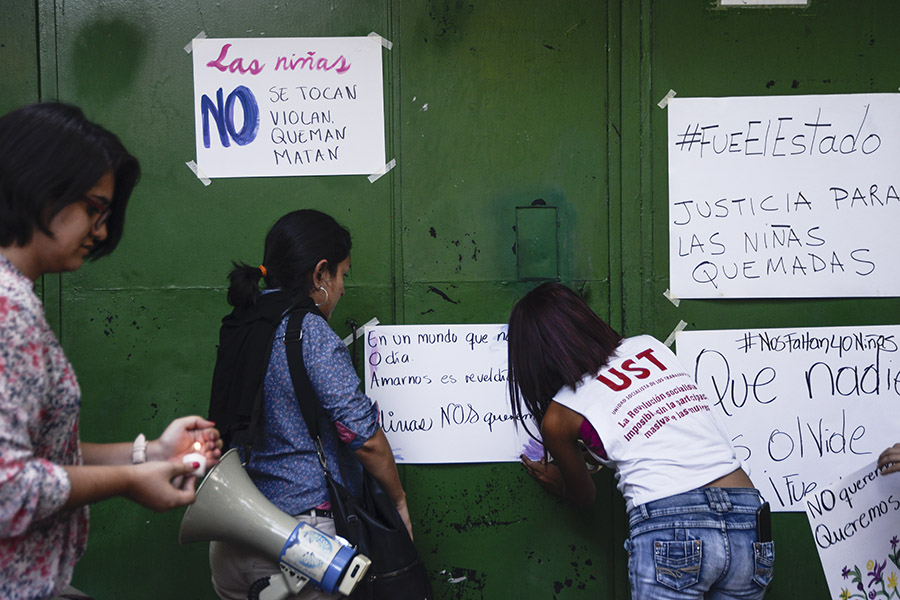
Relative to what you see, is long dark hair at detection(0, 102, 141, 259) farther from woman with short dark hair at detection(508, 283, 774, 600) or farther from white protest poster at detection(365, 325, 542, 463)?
white protest poster at detection(365, 325, 542, 463)

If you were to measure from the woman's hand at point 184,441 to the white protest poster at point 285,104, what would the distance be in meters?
1.55

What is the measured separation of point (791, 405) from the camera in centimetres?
297

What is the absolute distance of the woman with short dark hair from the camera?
76.8 inches

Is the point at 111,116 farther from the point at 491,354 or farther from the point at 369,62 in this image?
the point at 491,354

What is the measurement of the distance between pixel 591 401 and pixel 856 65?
207cm

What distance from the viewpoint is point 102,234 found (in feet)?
4.77

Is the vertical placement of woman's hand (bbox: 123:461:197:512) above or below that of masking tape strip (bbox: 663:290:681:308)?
below

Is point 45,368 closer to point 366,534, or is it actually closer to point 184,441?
point 184,441

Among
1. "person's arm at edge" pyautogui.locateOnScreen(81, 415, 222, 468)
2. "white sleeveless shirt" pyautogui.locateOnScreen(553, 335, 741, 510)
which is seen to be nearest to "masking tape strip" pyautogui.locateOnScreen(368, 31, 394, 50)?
"white sleeveless shirt" pyautogui.locateOnScreen(553, 335, 741, 510)

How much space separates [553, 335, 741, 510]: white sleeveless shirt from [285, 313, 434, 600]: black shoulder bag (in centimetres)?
70

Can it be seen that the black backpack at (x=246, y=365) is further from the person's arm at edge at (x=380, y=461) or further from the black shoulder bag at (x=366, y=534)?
the person's arm at edge at (x=380, y=461)

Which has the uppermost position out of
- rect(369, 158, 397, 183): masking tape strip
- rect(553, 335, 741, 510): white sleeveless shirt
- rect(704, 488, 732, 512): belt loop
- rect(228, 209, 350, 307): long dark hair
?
rect(369, 158, 397, 183): masking tape strip

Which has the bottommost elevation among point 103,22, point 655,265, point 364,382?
point 364,382

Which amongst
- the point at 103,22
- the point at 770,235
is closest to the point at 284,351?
the point at 103,22
